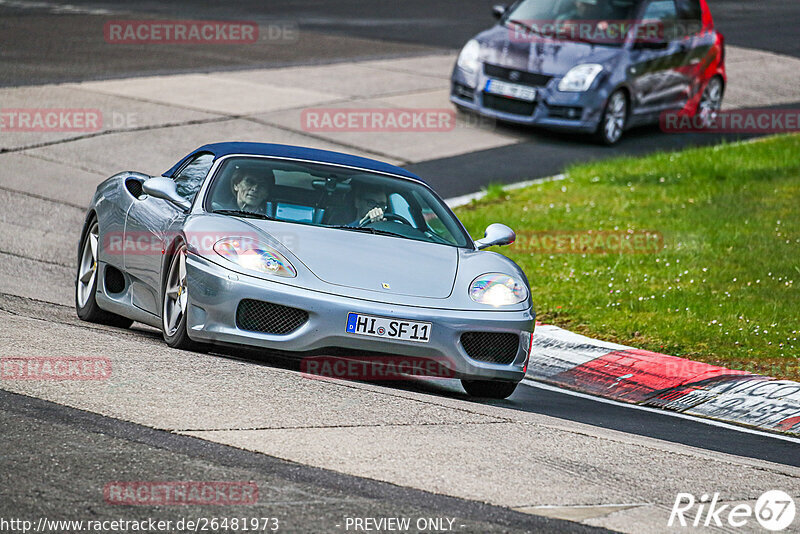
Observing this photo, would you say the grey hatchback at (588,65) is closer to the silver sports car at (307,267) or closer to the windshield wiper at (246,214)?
the silver sports car at (307,267)

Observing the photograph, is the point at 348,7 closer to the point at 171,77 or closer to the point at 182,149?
the point at 171,77

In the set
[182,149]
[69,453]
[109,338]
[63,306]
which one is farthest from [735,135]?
[69,453]

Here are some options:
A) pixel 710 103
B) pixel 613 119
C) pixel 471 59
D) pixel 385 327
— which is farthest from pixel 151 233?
pixel 710 103

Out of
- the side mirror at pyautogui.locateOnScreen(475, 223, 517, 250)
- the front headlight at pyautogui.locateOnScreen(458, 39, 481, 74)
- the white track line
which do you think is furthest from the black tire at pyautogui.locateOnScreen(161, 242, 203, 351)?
the front headlight at pyautogui.locateOnScreen(458, 39, 481, 74)

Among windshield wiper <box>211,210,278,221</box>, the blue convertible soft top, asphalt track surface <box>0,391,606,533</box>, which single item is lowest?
asphalt track surface <box>0,391,606,533</box>

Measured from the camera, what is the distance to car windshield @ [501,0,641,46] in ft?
56.9

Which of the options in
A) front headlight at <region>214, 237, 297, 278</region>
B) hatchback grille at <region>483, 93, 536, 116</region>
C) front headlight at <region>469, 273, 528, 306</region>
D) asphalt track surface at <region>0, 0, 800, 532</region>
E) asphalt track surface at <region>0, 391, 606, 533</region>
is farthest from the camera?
hatchback grille at <region>483, 93, 536, 116</region>

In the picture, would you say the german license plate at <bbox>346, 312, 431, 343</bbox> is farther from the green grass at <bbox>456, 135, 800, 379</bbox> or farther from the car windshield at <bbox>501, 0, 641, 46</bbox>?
the car windshield at <bbox>501, 0, 641, 46</bbox>

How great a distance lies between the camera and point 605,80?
16.7 meters

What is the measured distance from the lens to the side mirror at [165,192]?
7.64 metres

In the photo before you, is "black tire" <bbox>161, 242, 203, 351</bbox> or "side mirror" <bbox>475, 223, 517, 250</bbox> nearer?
"black tire" <bbox>161, 242, 203, 351</bbox>

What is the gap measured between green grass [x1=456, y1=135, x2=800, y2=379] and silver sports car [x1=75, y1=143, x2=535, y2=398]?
2.15 meters

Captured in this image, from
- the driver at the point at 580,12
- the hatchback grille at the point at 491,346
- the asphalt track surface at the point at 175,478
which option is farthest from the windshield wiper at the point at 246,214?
the driver at the point at 580,12

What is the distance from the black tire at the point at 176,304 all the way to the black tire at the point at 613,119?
10.5 meters
